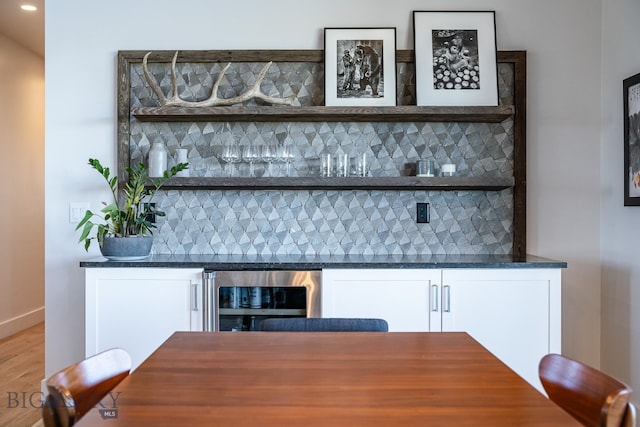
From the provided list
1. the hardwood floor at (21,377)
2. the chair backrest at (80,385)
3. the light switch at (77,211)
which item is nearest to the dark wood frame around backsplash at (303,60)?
the light switch at (77,211)

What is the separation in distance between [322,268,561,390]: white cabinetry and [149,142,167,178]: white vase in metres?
1.22

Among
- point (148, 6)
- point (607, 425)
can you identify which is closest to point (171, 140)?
point (148, 6)

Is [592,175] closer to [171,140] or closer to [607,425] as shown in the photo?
[607,425]

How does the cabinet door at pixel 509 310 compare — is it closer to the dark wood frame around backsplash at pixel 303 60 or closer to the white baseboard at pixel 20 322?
the dark wood frame around backsplash at pixel 303 60

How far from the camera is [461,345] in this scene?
132cm

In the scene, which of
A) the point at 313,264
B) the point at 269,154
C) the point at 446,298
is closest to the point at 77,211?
Result: the point at 269,154

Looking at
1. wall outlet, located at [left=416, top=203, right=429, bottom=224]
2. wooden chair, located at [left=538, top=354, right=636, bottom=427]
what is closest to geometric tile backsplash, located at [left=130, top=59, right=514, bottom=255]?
wall outlet, located at [left=416, top=203, right=429, bottom=224]

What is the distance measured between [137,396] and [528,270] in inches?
83.2

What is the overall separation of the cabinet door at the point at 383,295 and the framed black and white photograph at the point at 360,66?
1091mm

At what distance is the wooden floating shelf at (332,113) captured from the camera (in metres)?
2.71

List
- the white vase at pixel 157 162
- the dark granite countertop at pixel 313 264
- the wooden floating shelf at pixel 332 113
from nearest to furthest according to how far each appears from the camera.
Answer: the dark granite countertop at pixel 313 264 → the wooden floating shelf at pixel 332 113 → the white vase at pixel 157 162

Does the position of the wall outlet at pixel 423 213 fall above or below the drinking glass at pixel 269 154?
below

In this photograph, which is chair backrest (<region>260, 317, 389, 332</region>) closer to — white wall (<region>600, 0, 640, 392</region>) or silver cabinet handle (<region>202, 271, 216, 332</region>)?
silver cabinet handle (<region>202, 271, 216, 332</region>)

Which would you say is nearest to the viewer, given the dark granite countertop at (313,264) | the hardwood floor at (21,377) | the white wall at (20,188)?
the dark granite countertop at (313,264)
